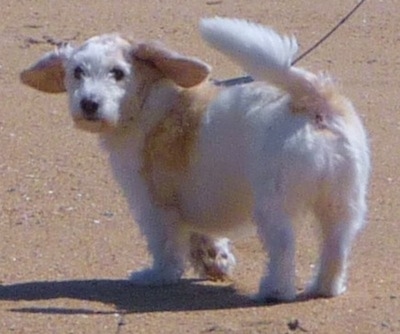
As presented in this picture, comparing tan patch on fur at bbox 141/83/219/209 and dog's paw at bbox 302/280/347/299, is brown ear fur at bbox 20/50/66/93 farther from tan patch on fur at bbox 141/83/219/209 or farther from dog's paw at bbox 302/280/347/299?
dog's paw at bbox 302/280/347/299

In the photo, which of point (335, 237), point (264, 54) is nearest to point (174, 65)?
point (264, 54)

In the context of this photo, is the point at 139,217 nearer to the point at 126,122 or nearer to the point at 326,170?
the point at 126,122

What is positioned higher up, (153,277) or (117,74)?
(117,74)

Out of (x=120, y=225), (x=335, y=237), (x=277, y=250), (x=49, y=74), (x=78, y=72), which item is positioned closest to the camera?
(x=277, y=250)

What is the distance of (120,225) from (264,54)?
1.95 metres

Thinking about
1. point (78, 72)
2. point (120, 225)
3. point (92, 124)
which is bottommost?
point (120, 225)

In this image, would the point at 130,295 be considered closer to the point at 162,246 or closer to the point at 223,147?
the point at 162,246

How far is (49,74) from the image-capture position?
26.0 feet

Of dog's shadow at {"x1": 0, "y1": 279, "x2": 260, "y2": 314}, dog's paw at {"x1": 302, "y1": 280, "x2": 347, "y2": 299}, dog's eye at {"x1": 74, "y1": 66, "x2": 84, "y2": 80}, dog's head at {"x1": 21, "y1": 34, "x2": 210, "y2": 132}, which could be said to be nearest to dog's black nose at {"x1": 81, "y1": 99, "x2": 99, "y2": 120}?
dog's head at {"x1": 21, "y1": 34, "x2": 210, "y2": 132}

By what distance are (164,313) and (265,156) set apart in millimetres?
765

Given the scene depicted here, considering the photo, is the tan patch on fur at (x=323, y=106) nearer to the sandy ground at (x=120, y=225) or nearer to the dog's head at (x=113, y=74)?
the dog's head at (x=113, y=74)

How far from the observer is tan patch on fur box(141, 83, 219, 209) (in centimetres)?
747

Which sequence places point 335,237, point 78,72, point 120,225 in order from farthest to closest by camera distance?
1. point 120,225
2. point 78,72
3. point 335,237

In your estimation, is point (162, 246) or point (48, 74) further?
point (48, 74)
